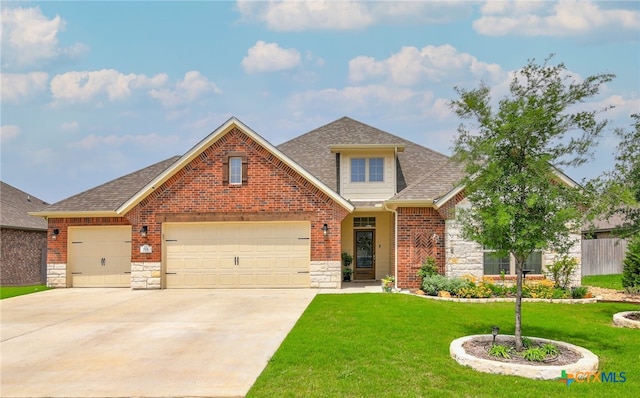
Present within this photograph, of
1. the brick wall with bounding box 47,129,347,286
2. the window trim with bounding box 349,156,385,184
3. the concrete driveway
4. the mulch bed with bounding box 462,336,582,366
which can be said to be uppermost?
the window trim with bounding box 349,156,385,184

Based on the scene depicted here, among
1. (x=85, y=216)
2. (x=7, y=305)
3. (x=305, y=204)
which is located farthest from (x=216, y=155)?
(x=7, y=305)

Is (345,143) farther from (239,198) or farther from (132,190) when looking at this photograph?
(132,190)

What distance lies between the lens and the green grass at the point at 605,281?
19.3 meters

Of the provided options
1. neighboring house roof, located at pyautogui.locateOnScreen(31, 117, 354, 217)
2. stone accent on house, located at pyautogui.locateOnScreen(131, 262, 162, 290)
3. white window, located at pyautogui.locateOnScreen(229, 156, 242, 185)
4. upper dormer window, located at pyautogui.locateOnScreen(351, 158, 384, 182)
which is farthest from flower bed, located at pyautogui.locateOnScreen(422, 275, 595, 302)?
stone accent on house, located at pyautogui.locateOnScreen(131, 262, 162, 290)

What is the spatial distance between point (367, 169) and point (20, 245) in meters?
16.8

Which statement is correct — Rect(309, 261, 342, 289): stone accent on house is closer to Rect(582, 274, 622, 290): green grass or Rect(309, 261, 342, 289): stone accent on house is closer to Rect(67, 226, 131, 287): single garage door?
Rect(67, 226, 131, 287): single garage door

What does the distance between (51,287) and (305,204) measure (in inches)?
408

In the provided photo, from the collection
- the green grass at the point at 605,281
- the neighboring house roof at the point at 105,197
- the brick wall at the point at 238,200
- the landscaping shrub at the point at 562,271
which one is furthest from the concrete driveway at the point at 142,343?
the green grass at the point at 605,281

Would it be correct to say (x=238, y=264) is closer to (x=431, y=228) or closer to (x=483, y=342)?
(x=431, y=228)

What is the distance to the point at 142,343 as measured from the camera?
31.8 ft

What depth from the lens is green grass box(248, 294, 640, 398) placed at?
22.1 feet

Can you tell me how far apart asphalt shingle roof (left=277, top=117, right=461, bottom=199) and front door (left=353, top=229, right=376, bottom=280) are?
2187 millimetres

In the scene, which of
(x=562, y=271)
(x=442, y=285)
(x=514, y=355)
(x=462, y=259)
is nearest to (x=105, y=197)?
(x=442, y=285)

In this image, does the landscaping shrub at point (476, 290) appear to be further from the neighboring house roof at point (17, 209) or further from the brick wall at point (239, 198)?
the neighboring house roof at point (17, 209)
